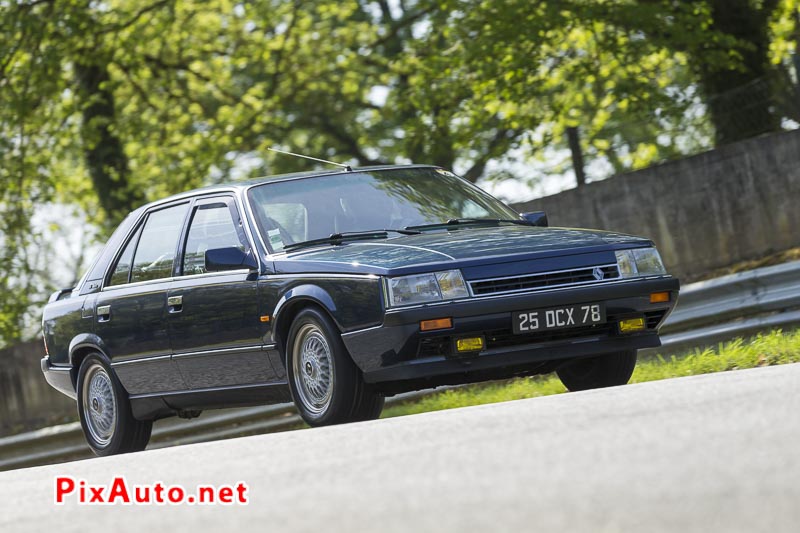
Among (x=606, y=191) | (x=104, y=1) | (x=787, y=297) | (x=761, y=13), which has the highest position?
(x=104, y=1)

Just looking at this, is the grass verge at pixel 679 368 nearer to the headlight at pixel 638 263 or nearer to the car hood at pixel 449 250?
the headlight at pixel 638 263

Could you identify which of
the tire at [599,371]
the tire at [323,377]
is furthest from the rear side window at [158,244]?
the tire at [599,371]

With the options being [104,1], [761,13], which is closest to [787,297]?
[761,13]

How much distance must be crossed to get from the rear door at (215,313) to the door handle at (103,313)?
2.52ft

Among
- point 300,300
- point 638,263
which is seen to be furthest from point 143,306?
point 638,263

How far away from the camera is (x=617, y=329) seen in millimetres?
8016

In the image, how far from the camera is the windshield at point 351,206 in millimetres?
8656

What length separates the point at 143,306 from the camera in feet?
30.6

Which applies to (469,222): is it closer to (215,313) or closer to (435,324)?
(435,324)

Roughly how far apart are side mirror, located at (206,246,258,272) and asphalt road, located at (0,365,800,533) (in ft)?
5.48

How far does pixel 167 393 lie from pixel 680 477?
531cm

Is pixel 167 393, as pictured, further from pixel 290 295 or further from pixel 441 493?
pixel 441 493

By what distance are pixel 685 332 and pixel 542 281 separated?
173 inches

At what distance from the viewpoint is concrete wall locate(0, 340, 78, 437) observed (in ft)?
51.1
